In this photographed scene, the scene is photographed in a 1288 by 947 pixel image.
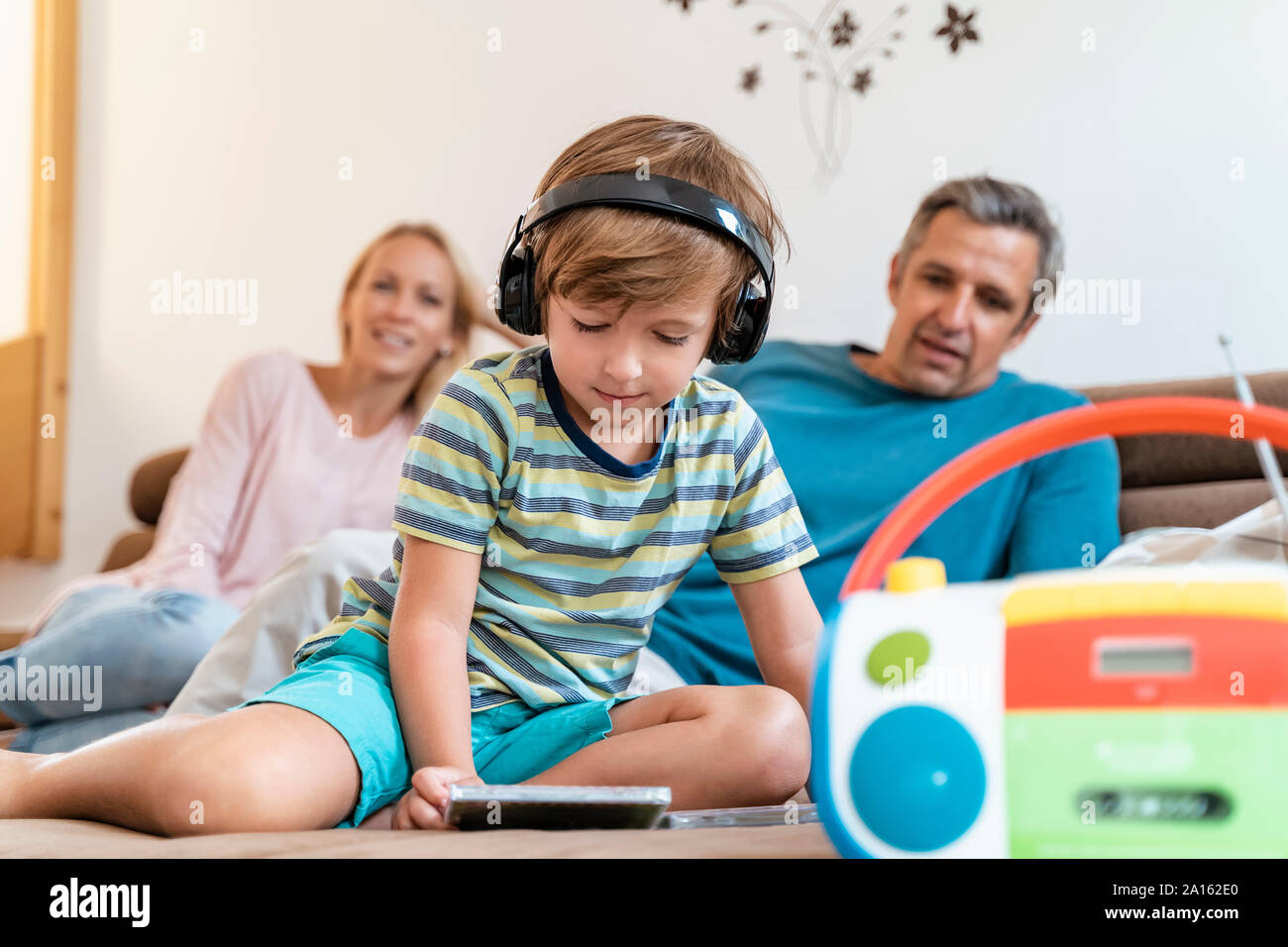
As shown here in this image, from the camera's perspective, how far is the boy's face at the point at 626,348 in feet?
2.51

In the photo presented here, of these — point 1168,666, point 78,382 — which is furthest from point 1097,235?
point 78,382

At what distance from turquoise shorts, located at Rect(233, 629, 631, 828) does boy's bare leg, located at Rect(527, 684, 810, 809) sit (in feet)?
0.10

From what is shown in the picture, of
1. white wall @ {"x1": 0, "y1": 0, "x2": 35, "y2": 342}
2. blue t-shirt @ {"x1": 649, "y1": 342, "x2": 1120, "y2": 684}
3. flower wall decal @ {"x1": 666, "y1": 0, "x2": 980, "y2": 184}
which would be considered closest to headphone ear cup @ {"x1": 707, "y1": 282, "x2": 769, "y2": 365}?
blue t-shirt @ {"x1": 649, "y1": 342, "x2": 1120, "y2": 684}

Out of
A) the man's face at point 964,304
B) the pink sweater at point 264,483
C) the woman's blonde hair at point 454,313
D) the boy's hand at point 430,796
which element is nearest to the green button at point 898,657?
the boy's hand at point 430,796

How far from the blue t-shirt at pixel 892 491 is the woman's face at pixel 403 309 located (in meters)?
0.62

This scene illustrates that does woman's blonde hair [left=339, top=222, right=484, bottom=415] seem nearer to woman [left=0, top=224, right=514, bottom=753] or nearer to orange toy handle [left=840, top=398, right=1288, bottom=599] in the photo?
woman [left=0, top=224, right=514, bottom=753]

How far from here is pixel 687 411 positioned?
3.01 ft

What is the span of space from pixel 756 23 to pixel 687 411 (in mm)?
1362

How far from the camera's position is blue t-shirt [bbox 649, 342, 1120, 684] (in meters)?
1.27

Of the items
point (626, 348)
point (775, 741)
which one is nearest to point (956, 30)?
point (626, 348)

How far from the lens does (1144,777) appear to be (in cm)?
45

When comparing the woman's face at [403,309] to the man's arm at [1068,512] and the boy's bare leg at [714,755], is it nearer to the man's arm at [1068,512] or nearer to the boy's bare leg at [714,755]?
the man's arm at [1068,512]

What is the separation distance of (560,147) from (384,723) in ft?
5.30
